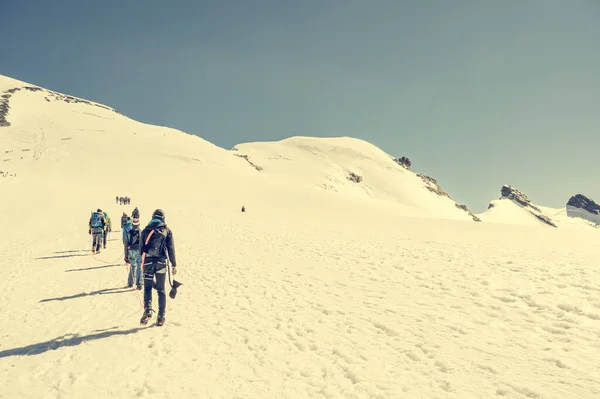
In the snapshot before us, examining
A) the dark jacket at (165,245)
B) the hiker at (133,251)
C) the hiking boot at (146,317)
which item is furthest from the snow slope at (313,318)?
the dark jacket at (165,245)

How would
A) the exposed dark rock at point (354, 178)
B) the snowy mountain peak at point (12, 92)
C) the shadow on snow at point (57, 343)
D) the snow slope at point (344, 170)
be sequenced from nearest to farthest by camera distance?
the shadow on snow at point (57, 343)
the snowy mountain peak at point (12, 92)
the snow slope at point (344, 170)
the exposed dark rock at point (354, 178)

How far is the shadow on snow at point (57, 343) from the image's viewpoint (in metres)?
6.79

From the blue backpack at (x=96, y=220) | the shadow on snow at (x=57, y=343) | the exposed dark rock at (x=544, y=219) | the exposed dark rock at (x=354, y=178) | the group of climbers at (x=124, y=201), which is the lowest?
the shadow on snow at (x=57, y=343)

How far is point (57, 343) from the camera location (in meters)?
7.20

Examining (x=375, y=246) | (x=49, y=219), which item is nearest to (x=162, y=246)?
(x=375, y=246)

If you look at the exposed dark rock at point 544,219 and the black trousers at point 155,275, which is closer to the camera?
the black trousers at point 155,275

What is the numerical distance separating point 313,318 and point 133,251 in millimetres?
6795

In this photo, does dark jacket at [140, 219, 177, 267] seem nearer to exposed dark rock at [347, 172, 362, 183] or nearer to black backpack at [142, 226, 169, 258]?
black backpack at [142, 226, 169, 258]

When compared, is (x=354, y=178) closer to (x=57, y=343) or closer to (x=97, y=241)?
(x=97, y=241)

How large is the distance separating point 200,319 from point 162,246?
2.27m

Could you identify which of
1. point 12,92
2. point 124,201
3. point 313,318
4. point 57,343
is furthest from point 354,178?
point 12,92

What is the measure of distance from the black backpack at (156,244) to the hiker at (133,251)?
270 centimetres

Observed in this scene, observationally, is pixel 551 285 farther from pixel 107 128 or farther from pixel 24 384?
pixel 107 128

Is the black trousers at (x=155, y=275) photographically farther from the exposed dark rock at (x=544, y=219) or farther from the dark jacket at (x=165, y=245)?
the exposed dark rock at (x=544, y=219)
